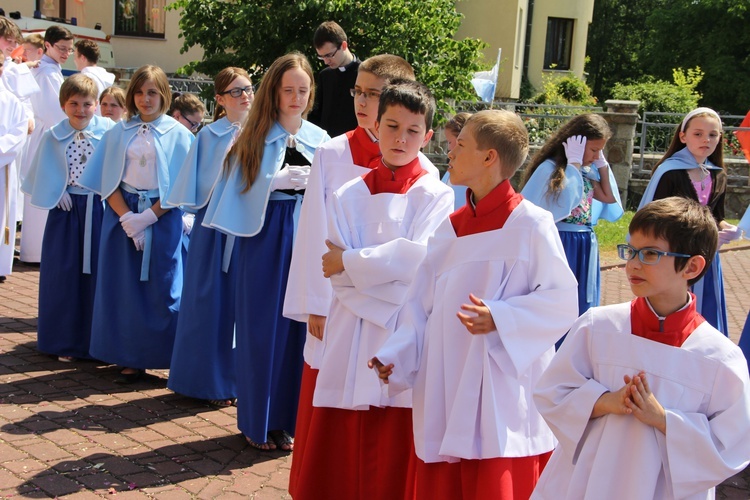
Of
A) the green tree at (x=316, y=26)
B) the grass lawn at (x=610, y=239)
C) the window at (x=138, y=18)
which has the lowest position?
the grass lawn at (x=610, y=239)

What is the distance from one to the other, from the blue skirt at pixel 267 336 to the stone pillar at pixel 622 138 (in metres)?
11.9

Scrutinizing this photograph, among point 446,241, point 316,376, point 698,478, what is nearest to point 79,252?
point 316,376

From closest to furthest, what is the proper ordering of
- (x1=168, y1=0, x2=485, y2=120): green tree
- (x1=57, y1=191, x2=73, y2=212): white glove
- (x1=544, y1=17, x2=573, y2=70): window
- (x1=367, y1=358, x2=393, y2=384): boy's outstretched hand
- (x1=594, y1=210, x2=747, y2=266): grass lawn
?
1. (x1=367, y1=358, x2=393, y2=384): boy's outstretched hand
2. (x1=57, y1=191, x2=73, y2=212): white glove
3. (x1=168, y1=0, x2=485, y2=120): green tree
4. (x1=594, y1=210, x2=747, y2=266): grass lawn
5. (x1=544, y1=17, x2=573, y2=70): window

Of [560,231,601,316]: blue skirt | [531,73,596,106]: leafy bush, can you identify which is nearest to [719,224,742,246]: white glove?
[560,231,601,316]: blue skirt

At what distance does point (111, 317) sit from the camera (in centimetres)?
649

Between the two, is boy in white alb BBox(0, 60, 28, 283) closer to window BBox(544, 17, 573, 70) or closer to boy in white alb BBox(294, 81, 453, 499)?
boy in white alb BBox(294, 81, 453, 499)

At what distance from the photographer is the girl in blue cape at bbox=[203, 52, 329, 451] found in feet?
17.0

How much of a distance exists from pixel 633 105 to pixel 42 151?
1153cm

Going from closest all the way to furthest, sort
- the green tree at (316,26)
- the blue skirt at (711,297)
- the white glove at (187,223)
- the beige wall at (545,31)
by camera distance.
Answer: the blue skirt at (711,297) → the white glove at (187,223) → the green tree at (316,26) → the beige wall at (545,31)

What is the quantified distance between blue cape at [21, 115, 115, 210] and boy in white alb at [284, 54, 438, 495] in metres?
3.03

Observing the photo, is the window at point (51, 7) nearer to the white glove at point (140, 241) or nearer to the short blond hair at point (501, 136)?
the white glove at point (140, 241)

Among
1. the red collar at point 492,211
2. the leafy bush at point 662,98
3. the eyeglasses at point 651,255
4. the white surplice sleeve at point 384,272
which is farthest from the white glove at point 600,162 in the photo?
the leafy bush at point 662,98

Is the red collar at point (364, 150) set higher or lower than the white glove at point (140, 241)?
higher

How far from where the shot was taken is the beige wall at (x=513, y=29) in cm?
2966
